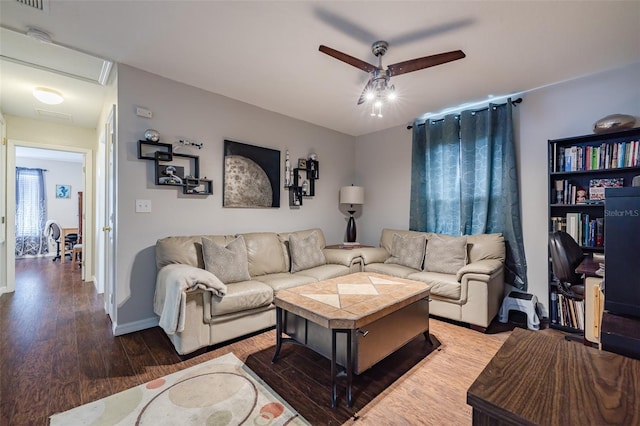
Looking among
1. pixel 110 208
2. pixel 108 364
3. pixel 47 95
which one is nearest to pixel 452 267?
pixel 108 364

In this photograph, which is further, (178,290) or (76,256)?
(76,256)

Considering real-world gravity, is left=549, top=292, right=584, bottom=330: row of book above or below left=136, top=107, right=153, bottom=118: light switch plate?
below

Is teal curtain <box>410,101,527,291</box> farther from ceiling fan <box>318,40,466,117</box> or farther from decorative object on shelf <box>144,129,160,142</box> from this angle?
decorative object on shelf <box>144,129,160,142</box>

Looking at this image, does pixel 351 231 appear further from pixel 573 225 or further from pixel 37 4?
pixel 37 4

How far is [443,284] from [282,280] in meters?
1.68

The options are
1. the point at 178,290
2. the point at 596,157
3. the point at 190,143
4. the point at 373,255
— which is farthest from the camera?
the point at 373,255

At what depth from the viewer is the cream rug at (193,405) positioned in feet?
5.15

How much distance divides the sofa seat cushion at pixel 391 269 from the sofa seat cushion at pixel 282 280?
0.93 metres

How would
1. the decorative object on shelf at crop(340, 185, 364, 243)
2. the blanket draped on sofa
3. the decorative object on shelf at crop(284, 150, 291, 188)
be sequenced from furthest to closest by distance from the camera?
1. the decorative object on shelf at crop(340, 185, 364, 243)
2. the decorative object on shelf at crop(284, 150, 291, 188)
3. the blanket draped on sofa

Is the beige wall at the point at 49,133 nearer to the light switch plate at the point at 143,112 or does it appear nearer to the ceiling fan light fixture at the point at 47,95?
the ceiling fan light fixture at the point at 47,95

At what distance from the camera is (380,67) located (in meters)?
2.25

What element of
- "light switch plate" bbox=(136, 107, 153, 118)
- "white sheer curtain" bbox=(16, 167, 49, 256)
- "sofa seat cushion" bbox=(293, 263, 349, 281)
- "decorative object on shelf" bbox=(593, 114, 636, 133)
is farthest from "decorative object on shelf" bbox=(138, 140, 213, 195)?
"white sheer curtain" bbox=(16, 167, 49, 256)

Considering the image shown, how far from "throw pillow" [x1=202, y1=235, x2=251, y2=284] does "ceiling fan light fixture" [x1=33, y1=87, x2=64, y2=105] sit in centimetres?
251

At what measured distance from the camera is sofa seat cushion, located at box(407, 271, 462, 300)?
2.88 meters
